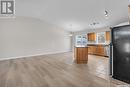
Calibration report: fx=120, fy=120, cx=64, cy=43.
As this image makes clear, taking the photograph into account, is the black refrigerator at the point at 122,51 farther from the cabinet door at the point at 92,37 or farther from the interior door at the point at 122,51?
the cabinet door at the point at 92,37

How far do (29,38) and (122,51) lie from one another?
8509 millimetres

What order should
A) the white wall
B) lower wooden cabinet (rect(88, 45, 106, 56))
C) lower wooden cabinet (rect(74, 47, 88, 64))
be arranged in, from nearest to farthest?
lower wooden cabinet (rect(74, 47, 88, 64))
the white wall
lower wooden cabinet (rect(88, 45, 106, 56))

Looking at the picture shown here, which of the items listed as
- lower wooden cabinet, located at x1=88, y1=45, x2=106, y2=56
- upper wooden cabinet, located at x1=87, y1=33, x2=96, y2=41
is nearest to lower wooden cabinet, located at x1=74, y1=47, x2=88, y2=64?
lower wooden cabinet, located at x1=88, y1=45, x2=106, y2=56

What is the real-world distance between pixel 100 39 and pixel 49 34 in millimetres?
4634

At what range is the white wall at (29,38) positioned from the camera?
28.4 ft

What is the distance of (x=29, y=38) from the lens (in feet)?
32.6

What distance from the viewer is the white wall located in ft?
28.4

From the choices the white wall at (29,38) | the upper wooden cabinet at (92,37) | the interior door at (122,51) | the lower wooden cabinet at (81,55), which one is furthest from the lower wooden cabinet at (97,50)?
the interior door at (122,51)

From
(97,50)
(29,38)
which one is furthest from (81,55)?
(29,38)

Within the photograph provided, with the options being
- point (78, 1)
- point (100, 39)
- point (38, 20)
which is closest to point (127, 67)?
point (78, 1)

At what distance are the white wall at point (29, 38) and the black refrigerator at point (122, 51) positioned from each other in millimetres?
7920

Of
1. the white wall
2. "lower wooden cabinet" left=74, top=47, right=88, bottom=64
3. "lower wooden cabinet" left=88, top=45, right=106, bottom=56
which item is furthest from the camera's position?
"lower wooden cabinet" left=88, top=45, right=106, bottom=56

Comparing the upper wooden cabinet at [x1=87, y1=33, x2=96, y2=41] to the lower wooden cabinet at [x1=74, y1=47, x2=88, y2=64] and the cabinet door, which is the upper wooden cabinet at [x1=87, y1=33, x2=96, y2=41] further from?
the lower wooden cabinet at [x1=74, y1=47, x2=88, y2=64]

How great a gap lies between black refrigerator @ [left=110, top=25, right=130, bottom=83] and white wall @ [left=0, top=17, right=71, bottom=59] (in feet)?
26.0
